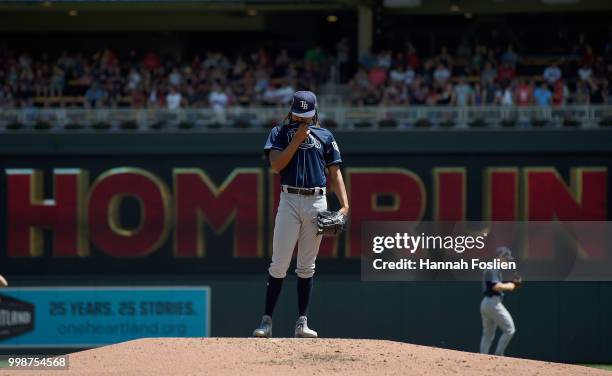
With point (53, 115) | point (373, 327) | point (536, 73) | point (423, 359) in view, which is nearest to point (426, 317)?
point (373, 327)

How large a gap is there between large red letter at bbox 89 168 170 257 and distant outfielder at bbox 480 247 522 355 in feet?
20.9

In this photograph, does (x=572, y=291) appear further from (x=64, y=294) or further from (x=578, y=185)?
(x=64, y=294)

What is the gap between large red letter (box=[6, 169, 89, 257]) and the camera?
21812mm

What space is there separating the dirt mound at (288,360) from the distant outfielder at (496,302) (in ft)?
23.7

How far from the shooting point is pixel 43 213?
21.9m

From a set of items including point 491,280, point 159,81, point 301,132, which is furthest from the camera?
point 159,81

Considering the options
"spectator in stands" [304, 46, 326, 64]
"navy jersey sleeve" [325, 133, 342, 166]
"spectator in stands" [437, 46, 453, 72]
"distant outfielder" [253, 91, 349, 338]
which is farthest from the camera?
"spectator in stands" [304, 46, 326, 64]

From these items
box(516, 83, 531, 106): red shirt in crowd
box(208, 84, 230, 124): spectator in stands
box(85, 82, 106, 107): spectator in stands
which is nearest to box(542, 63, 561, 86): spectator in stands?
box(516, 83, 531, 106): red shirt in crowd

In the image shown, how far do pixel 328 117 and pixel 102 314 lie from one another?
17.4 feet

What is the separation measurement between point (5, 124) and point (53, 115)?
874 millimetres

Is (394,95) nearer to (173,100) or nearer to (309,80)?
(309,80)

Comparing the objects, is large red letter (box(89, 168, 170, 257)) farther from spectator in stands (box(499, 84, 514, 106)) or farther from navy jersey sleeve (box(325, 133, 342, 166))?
navy jersey sleeve (box(325, 133, 342, 166))

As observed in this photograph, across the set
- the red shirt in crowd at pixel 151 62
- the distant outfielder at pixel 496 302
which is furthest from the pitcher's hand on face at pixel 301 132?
the red shirt in crowd at pixel 151 62

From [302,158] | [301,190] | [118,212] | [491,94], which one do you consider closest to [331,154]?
[302,158]
